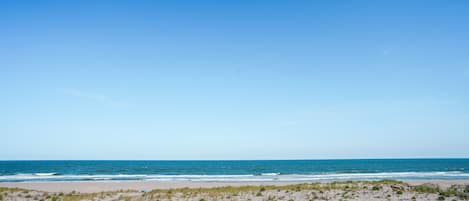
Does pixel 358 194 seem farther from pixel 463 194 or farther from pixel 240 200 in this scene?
pixel 240 200

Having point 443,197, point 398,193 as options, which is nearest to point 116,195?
point 398,193

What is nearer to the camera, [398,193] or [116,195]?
[398,193]

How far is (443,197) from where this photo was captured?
19844 mm

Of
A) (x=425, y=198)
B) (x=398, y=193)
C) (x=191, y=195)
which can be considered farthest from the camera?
(x=191, y=195)

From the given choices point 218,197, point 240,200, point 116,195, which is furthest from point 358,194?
point 116,195

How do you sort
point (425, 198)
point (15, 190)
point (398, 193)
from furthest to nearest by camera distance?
point (15, 190), point (398, 193), point (425, 198)

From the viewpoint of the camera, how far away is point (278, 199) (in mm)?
20828

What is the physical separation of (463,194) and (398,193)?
12.5ft

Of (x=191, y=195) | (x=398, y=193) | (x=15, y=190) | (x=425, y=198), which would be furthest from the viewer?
(x=15, y=190)

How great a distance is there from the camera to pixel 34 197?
2336 cm

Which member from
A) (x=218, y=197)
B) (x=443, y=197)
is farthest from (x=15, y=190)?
(x=443, y=197)

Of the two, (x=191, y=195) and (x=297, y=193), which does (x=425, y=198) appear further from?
(x=191, y=195)

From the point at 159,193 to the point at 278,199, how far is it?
8.93m

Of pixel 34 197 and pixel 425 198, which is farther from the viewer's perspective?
pixel 34 197
